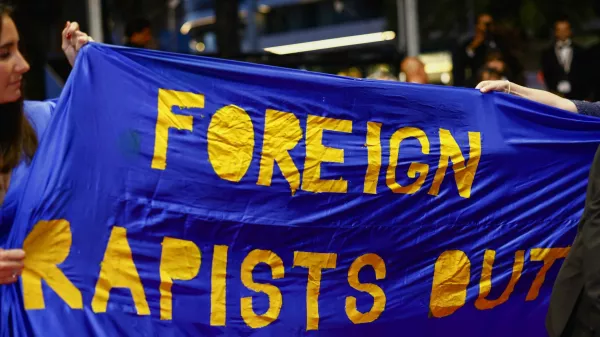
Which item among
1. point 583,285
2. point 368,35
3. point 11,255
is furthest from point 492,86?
point 368,35

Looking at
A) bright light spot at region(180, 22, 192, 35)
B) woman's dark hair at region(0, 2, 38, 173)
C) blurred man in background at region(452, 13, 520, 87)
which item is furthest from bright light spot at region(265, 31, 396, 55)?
woman's dark hair at region(0, 2, 38, 173)

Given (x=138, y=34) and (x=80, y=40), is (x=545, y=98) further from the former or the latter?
(x=138, y=34)

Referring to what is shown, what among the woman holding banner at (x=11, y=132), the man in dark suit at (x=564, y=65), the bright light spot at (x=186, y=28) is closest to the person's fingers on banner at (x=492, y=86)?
the woman holding banner at (x=11, y=132)

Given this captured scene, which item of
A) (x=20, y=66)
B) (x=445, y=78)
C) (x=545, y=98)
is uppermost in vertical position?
(x=20, y=66)

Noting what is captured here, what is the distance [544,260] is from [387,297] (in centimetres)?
81

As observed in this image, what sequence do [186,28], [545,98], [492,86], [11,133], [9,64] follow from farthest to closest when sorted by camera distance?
[186,28], [545,98], [492,86], [11,133], [9,64]

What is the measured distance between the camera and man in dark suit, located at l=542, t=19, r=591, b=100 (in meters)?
9.60

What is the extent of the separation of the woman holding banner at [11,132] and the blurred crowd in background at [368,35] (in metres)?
5.43

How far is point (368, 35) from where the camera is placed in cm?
1067

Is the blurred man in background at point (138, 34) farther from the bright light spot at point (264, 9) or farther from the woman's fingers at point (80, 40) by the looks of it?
the woman's fingers at point (80, 40)

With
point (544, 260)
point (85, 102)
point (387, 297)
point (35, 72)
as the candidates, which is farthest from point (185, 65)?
point (35, 72)

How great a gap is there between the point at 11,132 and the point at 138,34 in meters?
4.71

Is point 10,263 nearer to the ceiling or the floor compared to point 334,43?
nearer to the floor

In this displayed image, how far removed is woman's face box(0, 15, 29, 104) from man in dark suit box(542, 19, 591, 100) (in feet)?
23.7
